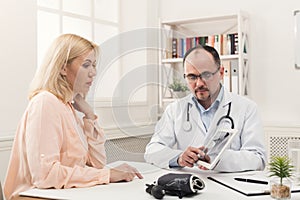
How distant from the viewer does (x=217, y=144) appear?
1.73m

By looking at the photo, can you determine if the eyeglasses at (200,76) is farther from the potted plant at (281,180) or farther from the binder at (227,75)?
the binder at (227,75)

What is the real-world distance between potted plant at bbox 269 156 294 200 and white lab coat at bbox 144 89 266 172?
1.22 ft

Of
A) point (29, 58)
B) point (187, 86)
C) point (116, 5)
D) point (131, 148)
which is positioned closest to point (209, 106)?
point (187, 86)

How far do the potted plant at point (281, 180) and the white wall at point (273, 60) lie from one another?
6.74 feet

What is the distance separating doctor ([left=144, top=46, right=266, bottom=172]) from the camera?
5.55ft

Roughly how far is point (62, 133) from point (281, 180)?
2.47ft

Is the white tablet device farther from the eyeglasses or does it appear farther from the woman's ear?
the woman's ear

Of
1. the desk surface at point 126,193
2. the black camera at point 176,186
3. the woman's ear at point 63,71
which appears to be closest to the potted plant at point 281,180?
the desk surface at point 126,193

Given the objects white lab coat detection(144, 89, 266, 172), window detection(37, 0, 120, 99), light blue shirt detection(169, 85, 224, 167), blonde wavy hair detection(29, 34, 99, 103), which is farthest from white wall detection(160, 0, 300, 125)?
blonde wavy hair detection(29, 34, 99, 103)

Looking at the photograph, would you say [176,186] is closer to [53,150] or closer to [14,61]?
[53,150]

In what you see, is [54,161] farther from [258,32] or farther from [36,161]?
[258,32]

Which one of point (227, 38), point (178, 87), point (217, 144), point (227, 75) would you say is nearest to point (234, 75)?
point (227, 75)

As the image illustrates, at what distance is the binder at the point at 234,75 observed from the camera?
3.42 metres

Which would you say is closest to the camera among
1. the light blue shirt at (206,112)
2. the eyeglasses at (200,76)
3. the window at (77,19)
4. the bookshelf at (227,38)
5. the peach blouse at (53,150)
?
the peach blouse at (53,150)
